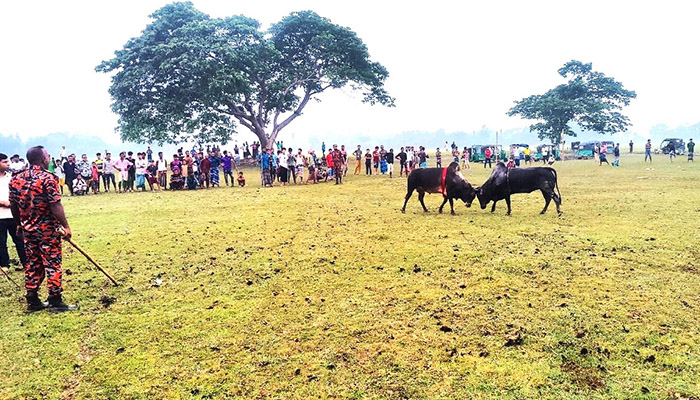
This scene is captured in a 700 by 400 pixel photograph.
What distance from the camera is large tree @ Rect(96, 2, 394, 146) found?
29938 mm

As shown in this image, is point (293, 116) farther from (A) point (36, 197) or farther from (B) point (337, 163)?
(A) point (36, 197)

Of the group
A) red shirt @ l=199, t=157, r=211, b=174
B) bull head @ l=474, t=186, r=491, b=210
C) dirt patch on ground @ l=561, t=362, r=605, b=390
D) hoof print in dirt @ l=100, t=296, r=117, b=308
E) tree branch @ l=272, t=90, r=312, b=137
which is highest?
tree branch @ l=272, t=90, r=312, b=137

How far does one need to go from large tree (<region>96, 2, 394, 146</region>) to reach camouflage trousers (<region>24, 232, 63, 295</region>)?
24.7m

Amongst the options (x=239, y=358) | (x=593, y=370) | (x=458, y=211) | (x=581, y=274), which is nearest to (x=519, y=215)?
(x=458, y=211)

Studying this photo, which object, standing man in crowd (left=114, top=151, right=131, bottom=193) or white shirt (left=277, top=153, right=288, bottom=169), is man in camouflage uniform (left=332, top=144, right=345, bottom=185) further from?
standing man in crowd (left=114, top=151, right=131, bottom=193)

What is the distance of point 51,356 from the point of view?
4.72 m

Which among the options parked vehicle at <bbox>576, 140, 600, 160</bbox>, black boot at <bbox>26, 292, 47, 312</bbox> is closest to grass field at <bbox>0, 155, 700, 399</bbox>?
black boot at <bbox>26, 292, 47, 312</bbox>

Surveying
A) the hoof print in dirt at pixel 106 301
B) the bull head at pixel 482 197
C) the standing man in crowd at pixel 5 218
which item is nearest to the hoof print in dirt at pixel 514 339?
the hoof print in dirt at pixel 106 301

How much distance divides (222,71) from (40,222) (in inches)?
991

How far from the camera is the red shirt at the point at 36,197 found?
5.72 m

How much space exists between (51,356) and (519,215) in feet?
35.9

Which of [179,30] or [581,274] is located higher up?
[179,30]

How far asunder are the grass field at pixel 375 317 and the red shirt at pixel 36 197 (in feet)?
3.82

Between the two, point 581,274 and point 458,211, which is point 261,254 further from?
point 458,211
